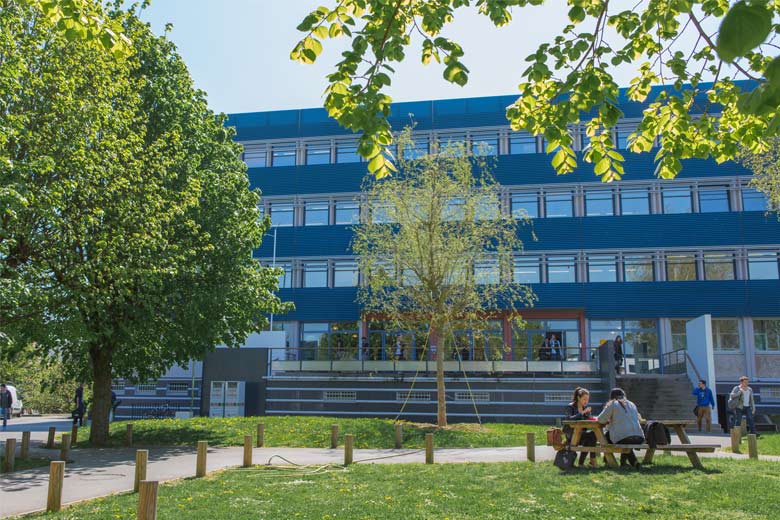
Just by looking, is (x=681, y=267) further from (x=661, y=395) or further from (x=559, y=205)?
(x=661, y=395)

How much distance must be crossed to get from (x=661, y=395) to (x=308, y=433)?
1322 centimetres

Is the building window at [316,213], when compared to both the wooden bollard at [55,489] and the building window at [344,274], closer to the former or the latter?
the building window at [344,274]

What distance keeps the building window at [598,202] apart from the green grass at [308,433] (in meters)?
16.6

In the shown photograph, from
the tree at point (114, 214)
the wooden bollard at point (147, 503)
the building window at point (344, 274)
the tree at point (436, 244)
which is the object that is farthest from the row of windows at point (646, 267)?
the wooden bollard at point (147, 503)

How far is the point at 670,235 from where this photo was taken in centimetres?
3666

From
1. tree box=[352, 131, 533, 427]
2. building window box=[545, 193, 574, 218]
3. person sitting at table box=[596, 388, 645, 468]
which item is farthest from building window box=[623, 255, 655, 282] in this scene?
person sitting at table box=[596, 388, 645, 468]

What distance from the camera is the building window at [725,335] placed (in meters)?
35.6

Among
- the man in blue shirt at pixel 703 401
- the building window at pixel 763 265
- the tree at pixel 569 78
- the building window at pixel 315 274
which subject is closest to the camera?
the tree at pixel 569 78

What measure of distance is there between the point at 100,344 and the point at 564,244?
24.2 meters

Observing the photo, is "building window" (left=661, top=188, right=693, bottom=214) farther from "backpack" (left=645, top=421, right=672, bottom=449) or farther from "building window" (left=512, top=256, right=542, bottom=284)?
"backpack" (left=645, top=421, right=672, bottom=449)

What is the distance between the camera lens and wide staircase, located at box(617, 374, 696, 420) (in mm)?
25359

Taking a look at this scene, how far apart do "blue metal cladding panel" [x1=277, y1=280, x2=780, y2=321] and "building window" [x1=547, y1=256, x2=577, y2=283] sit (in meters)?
0.49

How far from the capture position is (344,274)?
39.6 metres

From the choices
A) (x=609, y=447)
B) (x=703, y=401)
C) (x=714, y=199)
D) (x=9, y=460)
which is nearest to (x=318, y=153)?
(x=714, y=199)
